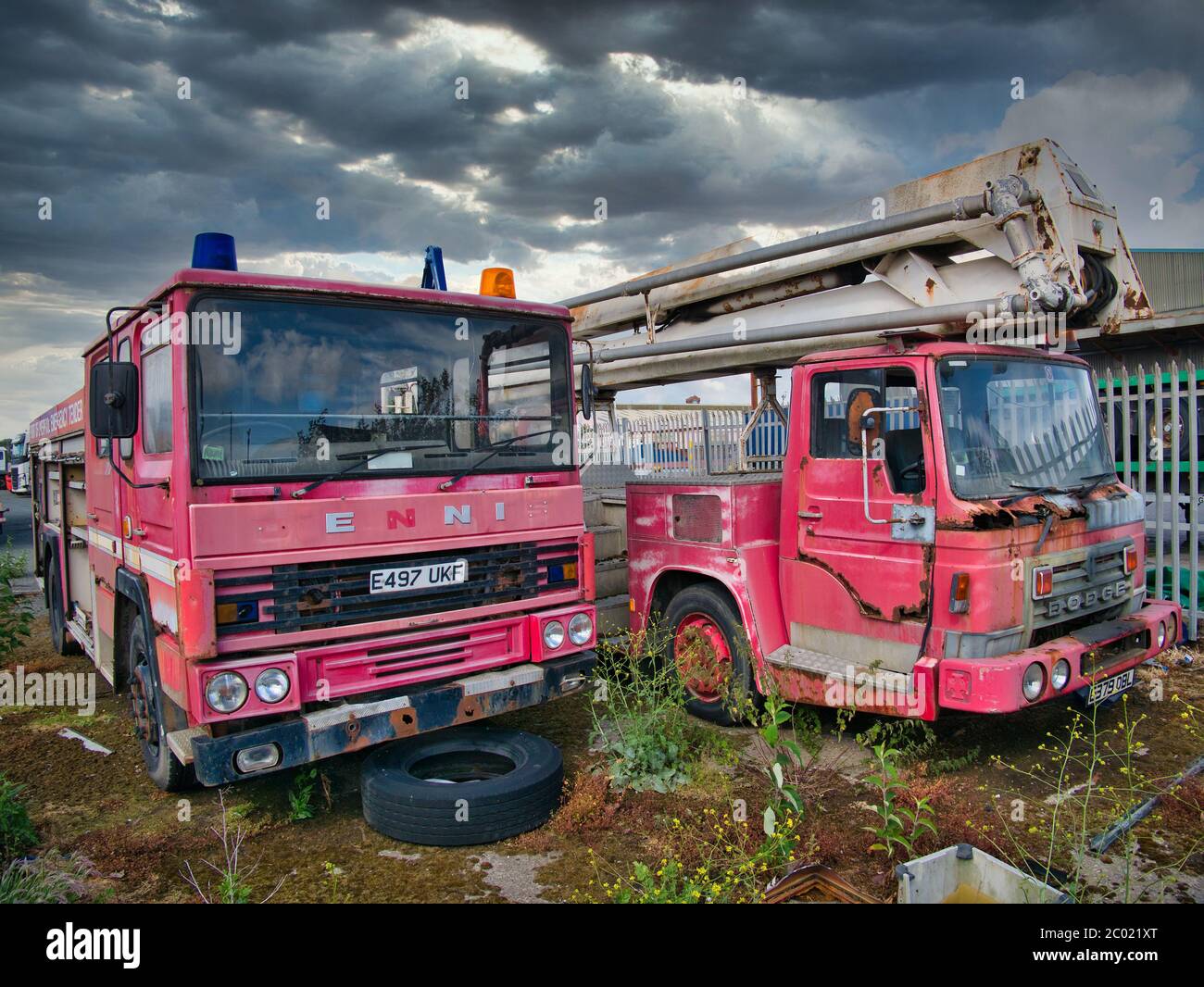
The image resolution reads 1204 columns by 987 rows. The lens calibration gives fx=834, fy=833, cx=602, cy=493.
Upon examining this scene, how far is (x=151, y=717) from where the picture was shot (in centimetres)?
453

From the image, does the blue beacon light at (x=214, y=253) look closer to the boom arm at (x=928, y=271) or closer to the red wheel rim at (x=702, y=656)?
the boom arm at (x=928, y=271)

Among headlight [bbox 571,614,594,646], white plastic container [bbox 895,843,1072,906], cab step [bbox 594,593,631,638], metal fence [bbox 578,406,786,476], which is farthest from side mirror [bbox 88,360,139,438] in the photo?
metal fence [bbox 578,406,786,476]

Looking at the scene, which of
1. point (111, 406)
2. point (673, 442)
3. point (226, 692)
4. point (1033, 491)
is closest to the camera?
point (226, 692)

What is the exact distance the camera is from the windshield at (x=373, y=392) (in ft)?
12.4

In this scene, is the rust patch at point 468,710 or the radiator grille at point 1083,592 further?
the radiator grille at point 1083,592

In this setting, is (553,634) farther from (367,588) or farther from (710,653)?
(710,653)

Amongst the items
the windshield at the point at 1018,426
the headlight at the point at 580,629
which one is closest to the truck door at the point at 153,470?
the headlight at the point at 580,629

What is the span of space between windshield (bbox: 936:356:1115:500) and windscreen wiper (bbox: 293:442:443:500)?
8.97 feet

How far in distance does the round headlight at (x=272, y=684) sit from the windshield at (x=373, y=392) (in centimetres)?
89

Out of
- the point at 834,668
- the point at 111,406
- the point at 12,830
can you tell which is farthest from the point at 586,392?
the point at 12,830

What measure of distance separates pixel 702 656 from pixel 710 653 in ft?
0.23
